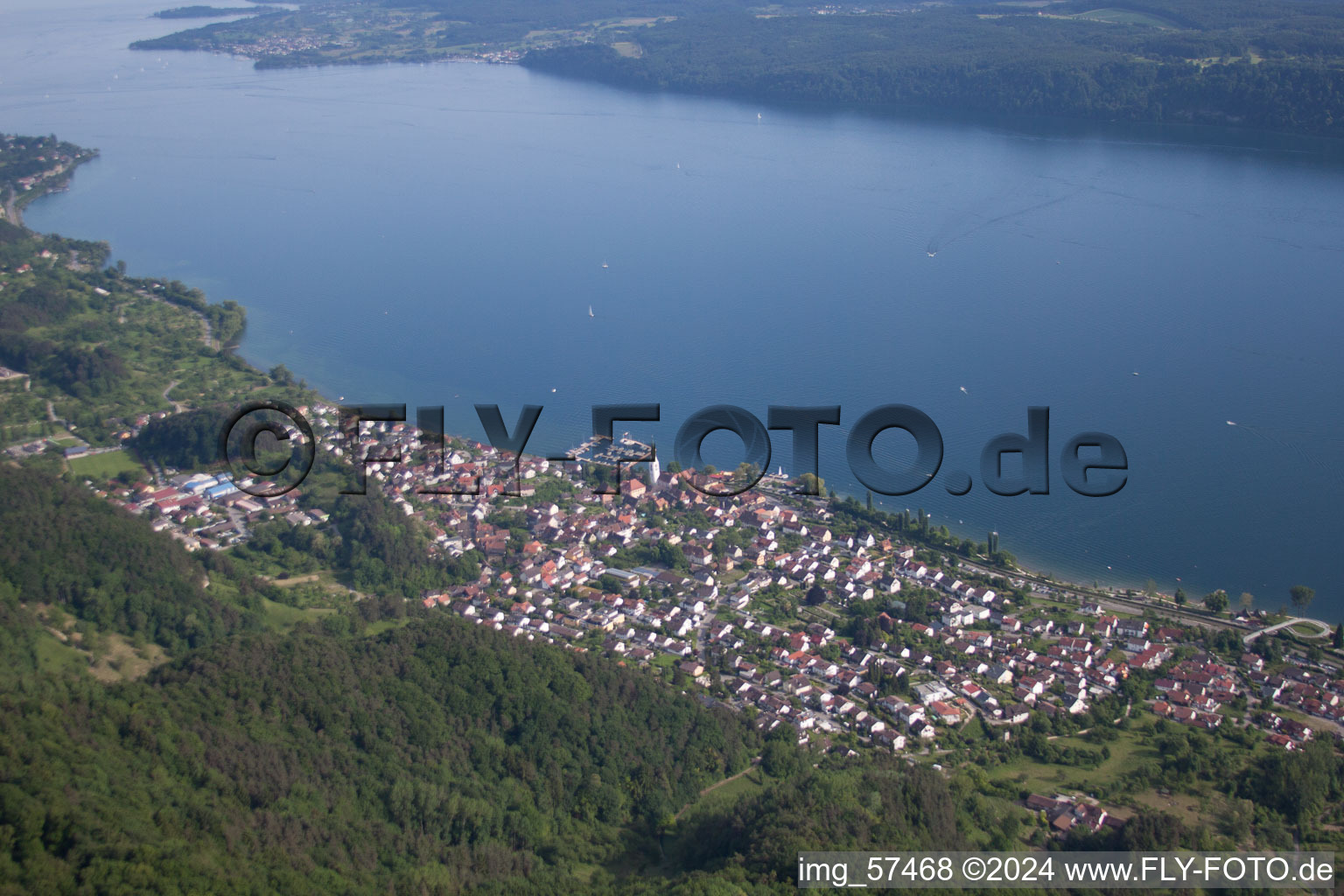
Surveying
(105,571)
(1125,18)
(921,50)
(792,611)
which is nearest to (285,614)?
(105,571)

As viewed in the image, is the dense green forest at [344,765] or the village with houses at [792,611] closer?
the dense green forest at [344,765]

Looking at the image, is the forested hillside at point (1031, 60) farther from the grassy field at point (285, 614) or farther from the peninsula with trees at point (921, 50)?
the grassy field at point (285, 614)

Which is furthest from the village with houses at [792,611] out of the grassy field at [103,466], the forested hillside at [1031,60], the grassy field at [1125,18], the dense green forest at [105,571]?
the grassy field at [1125,18]

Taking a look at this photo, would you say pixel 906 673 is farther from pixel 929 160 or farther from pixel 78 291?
pixel 929 160

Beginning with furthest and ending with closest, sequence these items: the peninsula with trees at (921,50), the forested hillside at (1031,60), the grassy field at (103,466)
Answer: the peninsula with trees at (921,50), the forested hillside at (1031,60), the grassy field at (103,466)

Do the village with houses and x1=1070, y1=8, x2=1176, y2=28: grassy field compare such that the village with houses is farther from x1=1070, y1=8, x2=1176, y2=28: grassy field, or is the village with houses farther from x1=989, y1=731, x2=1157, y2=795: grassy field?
x1=1070, y1=8, x2=1176, y2=28: grassy field

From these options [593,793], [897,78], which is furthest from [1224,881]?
[897,78]

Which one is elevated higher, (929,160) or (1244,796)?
(929,160)

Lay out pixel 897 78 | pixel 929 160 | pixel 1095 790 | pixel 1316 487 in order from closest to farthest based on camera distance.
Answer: pixel 1095 790, pixel 1316 487, pixel 929 160, pixel 897 78
